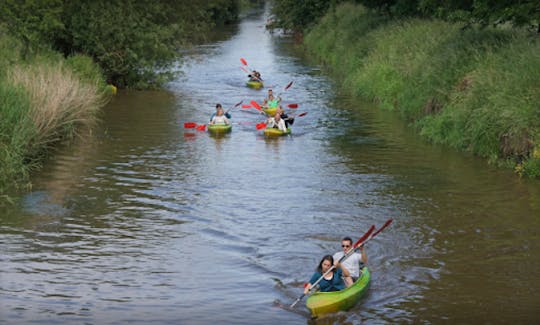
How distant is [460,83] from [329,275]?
1210 centimetres

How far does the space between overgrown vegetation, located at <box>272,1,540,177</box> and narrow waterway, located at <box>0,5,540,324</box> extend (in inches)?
26.4

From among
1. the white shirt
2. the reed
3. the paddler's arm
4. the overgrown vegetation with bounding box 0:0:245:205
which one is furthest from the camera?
the overgrown vegetation with bounding box 0:0:245:205

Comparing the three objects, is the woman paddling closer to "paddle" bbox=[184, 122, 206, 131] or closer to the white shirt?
the white shirt

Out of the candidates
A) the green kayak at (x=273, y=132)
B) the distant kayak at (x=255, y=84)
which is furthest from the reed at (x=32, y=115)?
the distant kayak at (x=255, y=84)

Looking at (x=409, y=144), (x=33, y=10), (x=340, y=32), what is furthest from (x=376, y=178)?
(x=340, y=32)

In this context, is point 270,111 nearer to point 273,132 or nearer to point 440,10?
point 273,132

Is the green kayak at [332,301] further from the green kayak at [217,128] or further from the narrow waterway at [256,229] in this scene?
the green kayak at [217,128]

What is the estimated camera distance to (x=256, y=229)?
15.1 meters

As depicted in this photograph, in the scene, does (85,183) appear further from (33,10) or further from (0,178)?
(33,10)

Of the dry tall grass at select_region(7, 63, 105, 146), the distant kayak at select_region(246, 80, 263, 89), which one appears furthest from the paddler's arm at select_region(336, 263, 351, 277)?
the distant kayak at select_region(246, 80, 263, 89)

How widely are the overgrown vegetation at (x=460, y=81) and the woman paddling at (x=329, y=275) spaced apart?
7.50 m

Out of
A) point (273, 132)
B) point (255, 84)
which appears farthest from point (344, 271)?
point (255, 84)

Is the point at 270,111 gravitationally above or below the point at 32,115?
below

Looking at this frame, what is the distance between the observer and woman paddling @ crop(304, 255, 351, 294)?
38.7 ft
